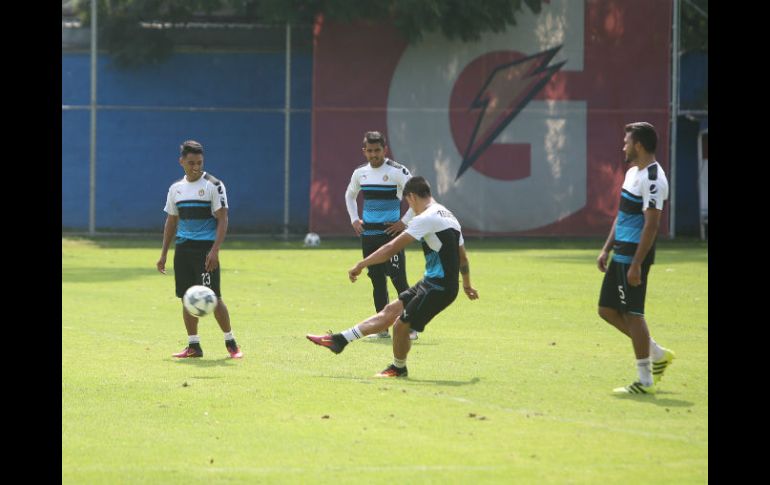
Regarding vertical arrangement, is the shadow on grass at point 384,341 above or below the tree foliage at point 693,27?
below

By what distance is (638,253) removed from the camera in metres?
10.4

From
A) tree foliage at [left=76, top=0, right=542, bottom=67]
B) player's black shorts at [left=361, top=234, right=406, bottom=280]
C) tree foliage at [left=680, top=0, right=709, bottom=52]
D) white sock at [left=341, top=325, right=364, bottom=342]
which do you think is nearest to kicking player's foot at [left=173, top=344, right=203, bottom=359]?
white sock at [left=341, top=325, right=364, bottom=342]

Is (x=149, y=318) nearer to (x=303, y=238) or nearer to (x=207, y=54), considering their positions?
(x=303, y=238)

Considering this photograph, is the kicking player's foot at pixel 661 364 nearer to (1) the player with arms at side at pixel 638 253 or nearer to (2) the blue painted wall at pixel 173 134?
(1) the player with arms at side at pixel 638 253

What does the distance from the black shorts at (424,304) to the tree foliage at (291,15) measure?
67.3 feet

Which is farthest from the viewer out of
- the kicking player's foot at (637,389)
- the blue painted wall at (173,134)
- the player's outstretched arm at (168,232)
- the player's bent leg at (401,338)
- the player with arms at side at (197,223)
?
the blue painted wall at (173,134)

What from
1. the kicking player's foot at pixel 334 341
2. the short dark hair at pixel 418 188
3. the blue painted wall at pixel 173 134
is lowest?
the kicking player's foot at pixel 334 341

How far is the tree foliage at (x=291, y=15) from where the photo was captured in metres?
31.5

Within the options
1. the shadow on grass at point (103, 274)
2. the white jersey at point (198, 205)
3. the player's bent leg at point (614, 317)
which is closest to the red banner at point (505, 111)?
the shadow on grass at point (103, 274)

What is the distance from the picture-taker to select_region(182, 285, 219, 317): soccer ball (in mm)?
12531

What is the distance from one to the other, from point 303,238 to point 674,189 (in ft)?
30.2

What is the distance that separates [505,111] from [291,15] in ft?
18.3

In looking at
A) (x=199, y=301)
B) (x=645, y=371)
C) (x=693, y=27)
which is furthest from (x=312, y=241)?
(x=645, y=371)

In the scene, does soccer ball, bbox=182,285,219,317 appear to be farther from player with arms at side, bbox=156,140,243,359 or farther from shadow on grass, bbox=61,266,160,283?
shadow on grass, bbox=61,266,160,283
